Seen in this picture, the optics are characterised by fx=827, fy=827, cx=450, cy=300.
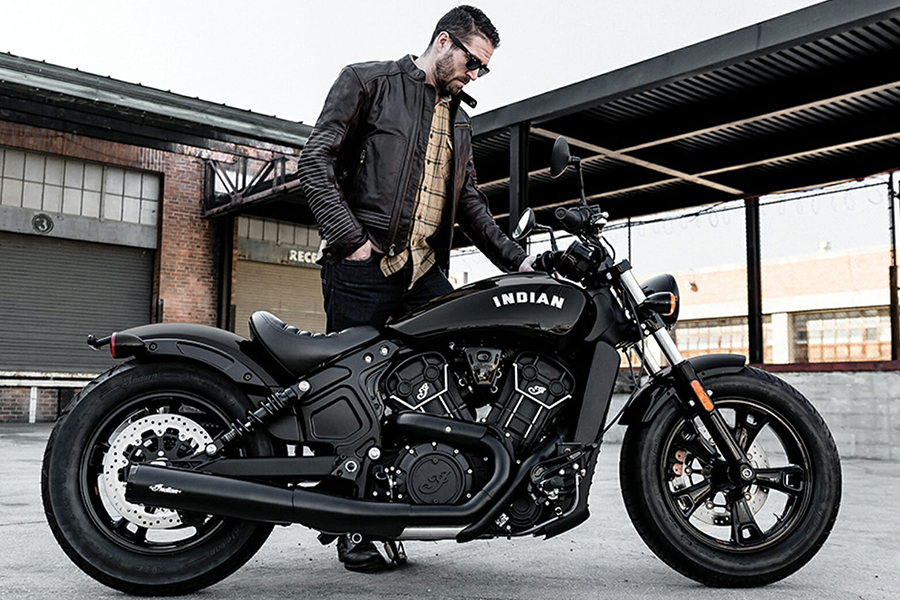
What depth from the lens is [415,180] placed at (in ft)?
9.81

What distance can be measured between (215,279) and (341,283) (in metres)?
14.5

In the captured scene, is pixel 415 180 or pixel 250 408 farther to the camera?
pixel 415 180

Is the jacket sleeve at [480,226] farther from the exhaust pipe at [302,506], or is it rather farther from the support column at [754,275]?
the support column at [754,275]

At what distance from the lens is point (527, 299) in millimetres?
2605

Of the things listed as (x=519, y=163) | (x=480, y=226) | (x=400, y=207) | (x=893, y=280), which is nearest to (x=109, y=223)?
(x=519, y=163)

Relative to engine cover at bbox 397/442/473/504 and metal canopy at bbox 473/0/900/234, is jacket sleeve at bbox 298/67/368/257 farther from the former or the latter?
metal canopy at bbox 473/0/900/234

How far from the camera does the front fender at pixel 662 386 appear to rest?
2.78 meters

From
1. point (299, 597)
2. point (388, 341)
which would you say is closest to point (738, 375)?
point (388, 341)

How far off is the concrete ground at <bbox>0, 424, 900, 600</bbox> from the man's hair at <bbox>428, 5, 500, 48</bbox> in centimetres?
189

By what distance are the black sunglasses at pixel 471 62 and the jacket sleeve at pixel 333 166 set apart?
370 mm

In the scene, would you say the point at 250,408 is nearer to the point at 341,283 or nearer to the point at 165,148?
the point at 341,283

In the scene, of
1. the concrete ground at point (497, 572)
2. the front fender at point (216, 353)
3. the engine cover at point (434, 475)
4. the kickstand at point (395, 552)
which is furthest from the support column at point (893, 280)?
the front fender at point (216, 353)

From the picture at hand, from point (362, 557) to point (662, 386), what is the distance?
118 centimetres

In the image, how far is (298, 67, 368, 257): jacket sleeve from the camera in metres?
2.79
